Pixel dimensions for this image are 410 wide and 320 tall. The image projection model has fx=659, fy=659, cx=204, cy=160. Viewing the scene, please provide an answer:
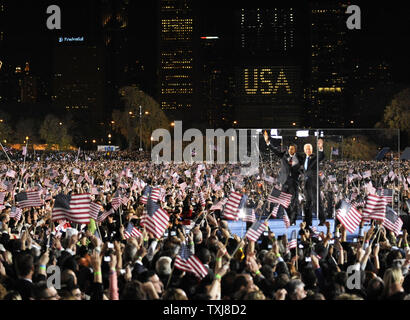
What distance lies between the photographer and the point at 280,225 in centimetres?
1856

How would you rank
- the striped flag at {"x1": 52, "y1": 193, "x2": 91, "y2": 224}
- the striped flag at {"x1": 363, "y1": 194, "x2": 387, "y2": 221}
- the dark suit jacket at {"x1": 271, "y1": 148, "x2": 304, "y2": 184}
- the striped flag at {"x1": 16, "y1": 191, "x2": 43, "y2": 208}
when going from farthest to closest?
the dark suit jacket at {"x1": 271, "y1": 148, "x2": 304, "y2": 184}, the striped flag at {"x1": 16, "y1": 191, "x2": 43, "y2": 208}, the striped flag at {"x1": 363, "y1": 194, "x2": 387, "y2": 221}, the striped flag at {"x1": 52, "y1": 193, "x2": 91, "y2": 224}

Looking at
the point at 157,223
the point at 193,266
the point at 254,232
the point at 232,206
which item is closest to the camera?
the point at 193,266

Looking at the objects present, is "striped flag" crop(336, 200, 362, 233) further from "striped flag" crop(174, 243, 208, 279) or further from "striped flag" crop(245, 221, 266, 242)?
"striped flag" crop(174, 243, 208, 279)

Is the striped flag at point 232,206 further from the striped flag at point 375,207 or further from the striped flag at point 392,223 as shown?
the striped flag at point 392,223

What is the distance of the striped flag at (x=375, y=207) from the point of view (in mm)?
11367

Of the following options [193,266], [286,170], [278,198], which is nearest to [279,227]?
[286,170]

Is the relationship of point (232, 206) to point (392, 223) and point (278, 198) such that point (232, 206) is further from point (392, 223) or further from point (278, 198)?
point (392, 223)

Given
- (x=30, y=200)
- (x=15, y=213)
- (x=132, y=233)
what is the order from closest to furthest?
(x=132, y=233)
(x=15, y=213)
(x=30, y=200)

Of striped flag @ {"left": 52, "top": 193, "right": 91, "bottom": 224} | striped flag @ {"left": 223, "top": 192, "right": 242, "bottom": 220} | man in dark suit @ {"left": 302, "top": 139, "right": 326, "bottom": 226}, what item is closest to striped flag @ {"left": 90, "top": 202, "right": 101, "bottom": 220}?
striped flag @ {"left": 52, "top": 193, "right": 91, "bottom": 224}

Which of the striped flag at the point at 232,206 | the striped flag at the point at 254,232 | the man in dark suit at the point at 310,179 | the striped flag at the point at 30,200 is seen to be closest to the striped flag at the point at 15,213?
the striped flag at the point at 30,200

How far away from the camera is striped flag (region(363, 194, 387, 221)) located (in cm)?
1137

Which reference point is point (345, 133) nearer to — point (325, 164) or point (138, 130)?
point (325, 164)

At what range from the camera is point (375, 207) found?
37.7ft
